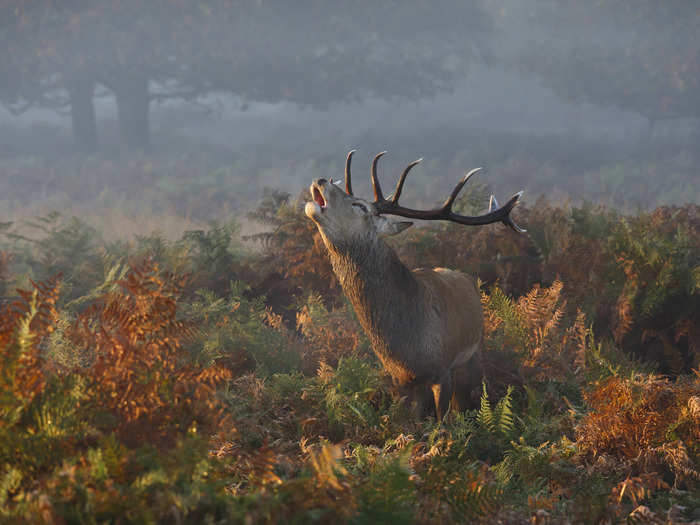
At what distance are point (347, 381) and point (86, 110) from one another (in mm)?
29126

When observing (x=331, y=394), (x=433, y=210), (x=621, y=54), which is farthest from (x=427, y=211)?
(x=621, y=54)

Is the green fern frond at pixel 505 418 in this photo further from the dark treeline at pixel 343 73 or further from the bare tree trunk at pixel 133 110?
the bare tree trunk at pixel 133 110

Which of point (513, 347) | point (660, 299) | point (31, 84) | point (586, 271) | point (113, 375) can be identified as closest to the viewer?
point (113, 375)

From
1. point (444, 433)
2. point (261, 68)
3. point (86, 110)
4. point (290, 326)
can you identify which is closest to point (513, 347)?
point (444, 433)

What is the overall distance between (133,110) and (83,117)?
2603 mm

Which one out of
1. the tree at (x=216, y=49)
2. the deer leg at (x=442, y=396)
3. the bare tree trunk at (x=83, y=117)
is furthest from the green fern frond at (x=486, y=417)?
the bare tree trunk at (x=83, y=117)

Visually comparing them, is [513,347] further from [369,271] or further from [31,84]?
[31,84]

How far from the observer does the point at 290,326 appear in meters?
6.58

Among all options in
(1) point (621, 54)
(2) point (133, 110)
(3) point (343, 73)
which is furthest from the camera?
(1) point (621, 54)

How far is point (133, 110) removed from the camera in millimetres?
28422

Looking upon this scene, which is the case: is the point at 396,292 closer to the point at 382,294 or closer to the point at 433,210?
the point at 382,294

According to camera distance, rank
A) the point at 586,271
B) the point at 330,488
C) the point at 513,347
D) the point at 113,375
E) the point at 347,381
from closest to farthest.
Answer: the point at 330,488, the point at 113,375, the point at 347,381, the point at 513,347, the point at 586,271

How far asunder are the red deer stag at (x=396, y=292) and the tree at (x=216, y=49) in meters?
24.2

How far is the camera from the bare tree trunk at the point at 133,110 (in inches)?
1081
